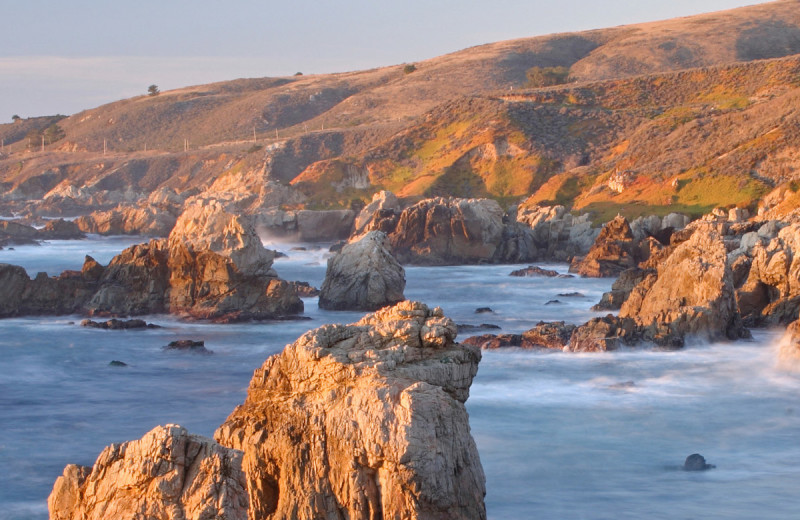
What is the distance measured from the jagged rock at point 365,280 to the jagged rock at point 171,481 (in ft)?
99.6

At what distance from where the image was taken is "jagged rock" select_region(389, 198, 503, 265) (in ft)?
205

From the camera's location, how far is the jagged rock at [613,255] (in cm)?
5164

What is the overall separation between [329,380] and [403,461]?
63.1 inches

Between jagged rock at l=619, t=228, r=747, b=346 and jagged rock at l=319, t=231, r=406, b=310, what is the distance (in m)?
10.9

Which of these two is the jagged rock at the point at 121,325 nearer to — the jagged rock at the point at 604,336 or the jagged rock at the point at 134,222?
the jagged rock at the point at 604,336

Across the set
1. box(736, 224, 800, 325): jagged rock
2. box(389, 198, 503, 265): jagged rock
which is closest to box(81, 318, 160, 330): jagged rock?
box(736, 224, 800, 325): jagged rock

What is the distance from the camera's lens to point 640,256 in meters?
52.2

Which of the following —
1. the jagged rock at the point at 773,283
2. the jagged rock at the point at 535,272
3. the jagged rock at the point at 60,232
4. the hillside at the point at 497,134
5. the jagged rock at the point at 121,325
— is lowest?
the jagged rock at the point at 121,325

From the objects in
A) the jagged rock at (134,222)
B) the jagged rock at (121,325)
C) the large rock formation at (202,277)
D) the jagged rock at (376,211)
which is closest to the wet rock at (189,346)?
the jagged rock at (121,325)

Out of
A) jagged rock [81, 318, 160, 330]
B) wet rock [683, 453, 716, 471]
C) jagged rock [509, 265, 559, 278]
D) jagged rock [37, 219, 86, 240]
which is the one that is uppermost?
jagged rock [37, 219, 86, 240]

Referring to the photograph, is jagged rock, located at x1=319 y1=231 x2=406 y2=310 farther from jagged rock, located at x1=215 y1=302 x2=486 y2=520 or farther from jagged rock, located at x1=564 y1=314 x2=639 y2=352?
jagged rock, located at x1=215 y1=302 x2=486 y2=520

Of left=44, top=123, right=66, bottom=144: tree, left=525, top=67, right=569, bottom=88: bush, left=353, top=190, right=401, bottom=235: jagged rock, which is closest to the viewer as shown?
left=353, top=190, right=401, bottom=235: jagged rock

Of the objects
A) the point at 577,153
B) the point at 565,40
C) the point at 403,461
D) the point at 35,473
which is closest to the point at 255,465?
the point at 403,461

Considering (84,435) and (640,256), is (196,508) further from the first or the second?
(640,256)
